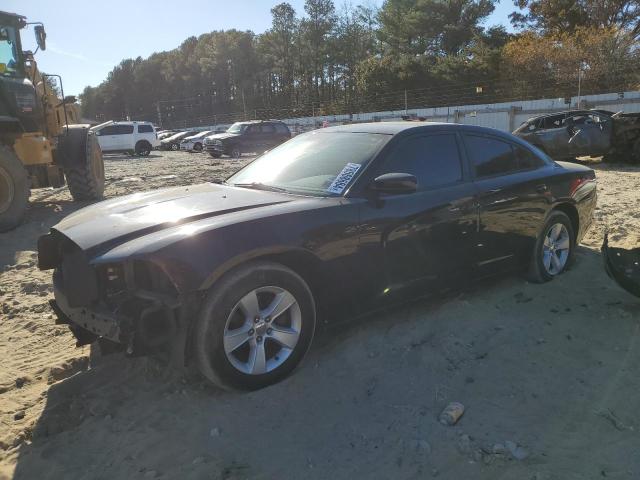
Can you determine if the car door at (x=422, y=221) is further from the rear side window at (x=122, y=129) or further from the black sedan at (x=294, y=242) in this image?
the rear side window at (x=122, y=129)

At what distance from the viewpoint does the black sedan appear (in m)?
2.83

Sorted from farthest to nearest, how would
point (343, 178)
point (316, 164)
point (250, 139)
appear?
point (250, 139), point (316, 164), point (343, 178)

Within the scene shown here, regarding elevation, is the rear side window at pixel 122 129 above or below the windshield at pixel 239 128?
above

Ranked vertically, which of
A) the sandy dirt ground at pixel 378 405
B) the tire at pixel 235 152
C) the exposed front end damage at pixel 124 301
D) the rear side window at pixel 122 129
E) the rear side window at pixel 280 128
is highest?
the rear side window at pixel 122 129

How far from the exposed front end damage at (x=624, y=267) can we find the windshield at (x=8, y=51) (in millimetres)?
9045

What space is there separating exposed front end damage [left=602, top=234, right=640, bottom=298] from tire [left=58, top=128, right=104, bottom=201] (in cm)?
891


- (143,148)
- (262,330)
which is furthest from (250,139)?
(262,330)

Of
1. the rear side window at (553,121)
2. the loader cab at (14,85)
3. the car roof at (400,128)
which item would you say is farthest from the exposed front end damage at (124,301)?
the rear side window at (553,121)

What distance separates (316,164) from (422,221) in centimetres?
89

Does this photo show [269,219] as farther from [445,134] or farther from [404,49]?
[404,49]

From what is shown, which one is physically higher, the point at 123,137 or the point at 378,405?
the point at 123,137

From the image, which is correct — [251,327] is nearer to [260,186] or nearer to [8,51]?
[260,186]

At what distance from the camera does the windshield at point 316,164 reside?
3.64 metres

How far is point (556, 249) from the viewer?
16.2ft
